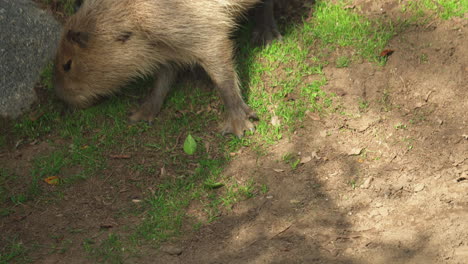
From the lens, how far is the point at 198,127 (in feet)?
14.4

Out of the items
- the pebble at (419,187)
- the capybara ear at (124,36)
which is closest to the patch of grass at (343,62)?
the pebble at (419,187)

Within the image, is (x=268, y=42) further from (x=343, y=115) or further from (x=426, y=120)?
(x=426, y=120)

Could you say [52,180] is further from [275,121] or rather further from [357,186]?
[357,186]

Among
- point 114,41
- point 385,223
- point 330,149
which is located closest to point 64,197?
point 114,41

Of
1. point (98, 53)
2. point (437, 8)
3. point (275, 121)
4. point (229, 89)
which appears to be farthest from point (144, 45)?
point (437, 8)

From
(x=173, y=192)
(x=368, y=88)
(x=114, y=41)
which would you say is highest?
(x=114, y=41)

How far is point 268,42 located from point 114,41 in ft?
4.52

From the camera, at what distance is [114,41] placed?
13.9 ft

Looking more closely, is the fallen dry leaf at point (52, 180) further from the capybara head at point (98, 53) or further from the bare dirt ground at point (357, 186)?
the capybara head at point (98, 53)

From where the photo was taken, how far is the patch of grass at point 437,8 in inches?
183

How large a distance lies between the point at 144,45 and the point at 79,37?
0.50 metres

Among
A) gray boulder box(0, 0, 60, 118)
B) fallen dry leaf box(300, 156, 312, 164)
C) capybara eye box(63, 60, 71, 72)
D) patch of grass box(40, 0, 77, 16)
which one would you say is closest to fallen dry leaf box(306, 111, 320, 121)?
fallen dry leaf box(300, 156, 312, 164)

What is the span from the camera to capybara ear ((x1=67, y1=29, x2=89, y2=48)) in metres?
4.14

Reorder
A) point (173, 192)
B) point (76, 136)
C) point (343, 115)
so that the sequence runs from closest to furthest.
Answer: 1. point (173, 192)
2. point (343, 115)
3. point (76, 136)
